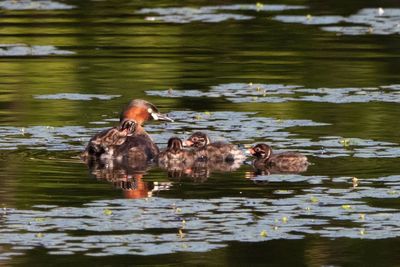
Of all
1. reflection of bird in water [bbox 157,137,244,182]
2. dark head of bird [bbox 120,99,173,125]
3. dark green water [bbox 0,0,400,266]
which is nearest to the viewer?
dark green water [bbox 0,0,400,266]

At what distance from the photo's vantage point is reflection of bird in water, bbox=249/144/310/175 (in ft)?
43.5

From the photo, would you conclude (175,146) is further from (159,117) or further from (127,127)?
(159,117)

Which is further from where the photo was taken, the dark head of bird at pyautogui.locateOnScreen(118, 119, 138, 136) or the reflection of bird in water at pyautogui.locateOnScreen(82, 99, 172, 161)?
the dark head of bird at pyautogui.locateOnScreen(118, 119, 138, 136)

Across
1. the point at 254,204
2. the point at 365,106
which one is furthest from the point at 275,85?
the point at 254,204

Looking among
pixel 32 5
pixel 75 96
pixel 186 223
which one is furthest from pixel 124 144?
pixel 32 5

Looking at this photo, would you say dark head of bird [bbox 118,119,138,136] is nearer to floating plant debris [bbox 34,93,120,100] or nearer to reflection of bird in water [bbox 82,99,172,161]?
reflection of bird in water [bbox 82,99,172,161]

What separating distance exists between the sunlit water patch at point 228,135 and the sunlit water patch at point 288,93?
126cm

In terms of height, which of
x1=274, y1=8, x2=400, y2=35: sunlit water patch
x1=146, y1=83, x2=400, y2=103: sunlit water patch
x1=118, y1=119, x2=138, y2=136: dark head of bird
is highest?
x1=274, y1=8, x2=400, y2=35: sunlit water patch

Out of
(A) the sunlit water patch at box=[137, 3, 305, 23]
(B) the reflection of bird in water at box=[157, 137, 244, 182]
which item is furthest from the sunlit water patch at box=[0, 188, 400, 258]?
(A) the sunlit water patch at box=[137, 3, 305, 23]

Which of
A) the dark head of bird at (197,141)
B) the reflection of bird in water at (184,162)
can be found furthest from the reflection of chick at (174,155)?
the dark head of bird at (197,141)

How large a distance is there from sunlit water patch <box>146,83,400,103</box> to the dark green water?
36 mm

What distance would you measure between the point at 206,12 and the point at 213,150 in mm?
14519

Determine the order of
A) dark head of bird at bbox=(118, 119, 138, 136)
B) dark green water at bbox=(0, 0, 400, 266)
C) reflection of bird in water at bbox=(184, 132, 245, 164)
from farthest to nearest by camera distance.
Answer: dark head of bird at bbox=(118, 119, 138, 136) → reflection of bird in water at bbox=(184, 132, 245, 164) → dark green water at bbox=(0, 0, 400, 266)

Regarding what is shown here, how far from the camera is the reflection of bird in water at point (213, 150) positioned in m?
13.9
